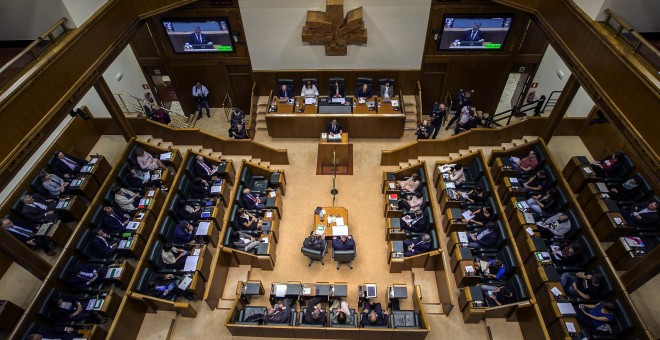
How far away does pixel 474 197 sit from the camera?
8.67 m

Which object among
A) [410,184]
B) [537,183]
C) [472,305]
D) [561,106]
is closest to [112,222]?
[410,184]

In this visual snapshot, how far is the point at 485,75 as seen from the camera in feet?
35.0

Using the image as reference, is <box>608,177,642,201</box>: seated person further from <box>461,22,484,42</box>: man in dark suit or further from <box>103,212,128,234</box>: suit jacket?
<box>103,212,128,234</box>: suit jacket

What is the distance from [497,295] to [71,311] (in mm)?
7999

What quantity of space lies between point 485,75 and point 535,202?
4059 mm

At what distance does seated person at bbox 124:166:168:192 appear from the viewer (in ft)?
30.2

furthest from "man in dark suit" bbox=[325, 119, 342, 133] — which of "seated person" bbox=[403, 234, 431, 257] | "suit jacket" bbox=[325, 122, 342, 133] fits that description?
"seated person" bbox=[403, 234, 431, 257]

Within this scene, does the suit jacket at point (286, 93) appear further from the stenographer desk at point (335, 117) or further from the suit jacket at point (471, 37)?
the suit jacket at point (471, 37)

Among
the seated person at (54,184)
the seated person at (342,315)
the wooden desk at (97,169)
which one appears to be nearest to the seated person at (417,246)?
the seated person at (342,315)

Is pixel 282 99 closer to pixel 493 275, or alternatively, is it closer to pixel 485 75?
pixel 485 75

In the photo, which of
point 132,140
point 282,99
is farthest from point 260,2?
point 132,140

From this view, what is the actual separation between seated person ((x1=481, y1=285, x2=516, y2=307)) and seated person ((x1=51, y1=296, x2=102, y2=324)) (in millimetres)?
7385

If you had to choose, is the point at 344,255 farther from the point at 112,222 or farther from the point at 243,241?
the point at 112,222

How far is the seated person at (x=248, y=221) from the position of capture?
8.47 metres
